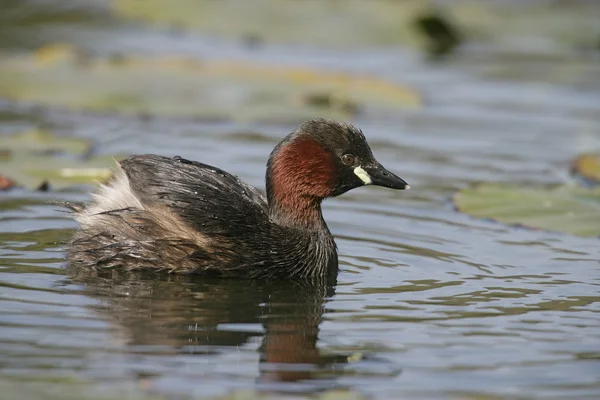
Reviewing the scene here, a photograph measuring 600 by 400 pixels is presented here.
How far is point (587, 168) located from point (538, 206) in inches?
51.2

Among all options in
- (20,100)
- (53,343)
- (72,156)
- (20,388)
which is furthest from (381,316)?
(20,100)

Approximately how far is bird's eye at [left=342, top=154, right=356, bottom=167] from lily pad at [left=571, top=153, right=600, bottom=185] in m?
2.74

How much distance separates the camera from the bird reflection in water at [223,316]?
5.58 meters

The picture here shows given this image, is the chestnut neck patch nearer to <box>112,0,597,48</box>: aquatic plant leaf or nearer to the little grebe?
the little grebe

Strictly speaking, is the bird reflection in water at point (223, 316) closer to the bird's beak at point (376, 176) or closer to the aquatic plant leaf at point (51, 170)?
the bird's beak at point (376, 176)

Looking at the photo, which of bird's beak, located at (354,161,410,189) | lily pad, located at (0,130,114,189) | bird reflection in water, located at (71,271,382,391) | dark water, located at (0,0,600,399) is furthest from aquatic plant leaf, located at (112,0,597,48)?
bird reflection in water, located at (71,271,382,391)

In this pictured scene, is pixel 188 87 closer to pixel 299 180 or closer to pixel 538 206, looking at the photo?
pixel 538 206

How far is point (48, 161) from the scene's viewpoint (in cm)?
938

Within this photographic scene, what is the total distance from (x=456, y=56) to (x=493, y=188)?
6.24 metres

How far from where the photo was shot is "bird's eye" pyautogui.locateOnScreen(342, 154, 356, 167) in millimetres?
7660

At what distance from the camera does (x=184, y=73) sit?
39.7 feet

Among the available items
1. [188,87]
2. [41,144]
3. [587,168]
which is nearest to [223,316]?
[41,144]

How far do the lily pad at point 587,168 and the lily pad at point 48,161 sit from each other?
3.66m

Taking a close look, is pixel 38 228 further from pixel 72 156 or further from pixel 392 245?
pixel 392 245
